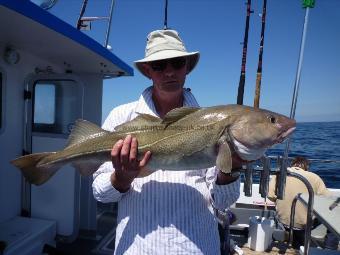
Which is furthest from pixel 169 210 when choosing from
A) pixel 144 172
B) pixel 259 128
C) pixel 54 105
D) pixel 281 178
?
pixel 54 105

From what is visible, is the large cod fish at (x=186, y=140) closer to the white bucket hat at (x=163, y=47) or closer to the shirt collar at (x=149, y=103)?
the shirt collar at (x=149, y=103)

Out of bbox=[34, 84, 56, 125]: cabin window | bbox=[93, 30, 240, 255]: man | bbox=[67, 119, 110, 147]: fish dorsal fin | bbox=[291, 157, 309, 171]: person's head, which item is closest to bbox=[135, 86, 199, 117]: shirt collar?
bbox=[93, 30, 240, 255]: man

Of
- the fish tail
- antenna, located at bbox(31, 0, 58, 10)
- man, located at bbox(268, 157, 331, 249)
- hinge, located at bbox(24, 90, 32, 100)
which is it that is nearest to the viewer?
the fish tail

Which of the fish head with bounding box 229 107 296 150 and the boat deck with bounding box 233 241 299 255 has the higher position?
the fish head with bounding box 229 107 296 150

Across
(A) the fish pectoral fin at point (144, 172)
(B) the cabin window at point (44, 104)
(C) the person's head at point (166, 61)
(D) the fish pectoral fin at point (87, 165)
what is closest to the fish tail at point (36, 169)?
(D) the fish pectoral fin at point (87, 165)

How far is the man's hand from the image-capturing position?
92.0 inches

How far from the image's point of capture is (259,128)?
234cm

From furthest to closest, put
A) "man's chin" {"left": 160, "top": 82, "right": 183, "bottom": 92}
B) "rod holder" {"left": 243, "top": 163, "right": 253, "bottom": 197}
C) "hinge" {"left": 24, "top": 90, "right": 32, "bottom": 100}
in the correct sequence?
"hinge" {"left": 24, "top": 90, "right": 32, "bottom": 100}
"rod holder" {"left": 243, "top": 163, "right": 253, "bottom": 197}
"man's chin" {"left": 160, "top": 82, "right": 183, "bottom": 92}

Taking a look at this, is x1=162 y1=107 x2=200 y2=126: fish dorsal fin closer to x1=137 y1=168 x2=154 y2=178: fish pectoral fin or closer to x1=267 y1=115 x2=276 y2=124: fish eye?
x1=137 y1=168 x2=154 y2=178: fish pectoral fin

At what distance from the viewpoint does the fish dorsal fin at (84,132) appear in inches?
103

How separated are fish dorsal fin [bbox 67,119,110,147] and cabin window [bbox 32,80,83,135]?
2.72m

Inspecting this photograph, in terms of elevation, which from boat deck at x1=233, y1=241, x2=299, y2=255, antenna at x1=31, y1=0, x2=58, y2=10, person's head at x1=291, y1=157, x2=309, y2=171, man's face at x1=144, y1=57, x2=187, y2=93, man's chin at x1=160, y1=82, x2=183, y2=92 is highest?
antenna at x1=31, y1=0, x2=58, y2=10

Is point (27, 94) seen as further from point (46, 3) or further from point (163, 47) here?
point (163, 47)

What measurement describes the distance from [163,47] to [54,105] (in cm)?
336
